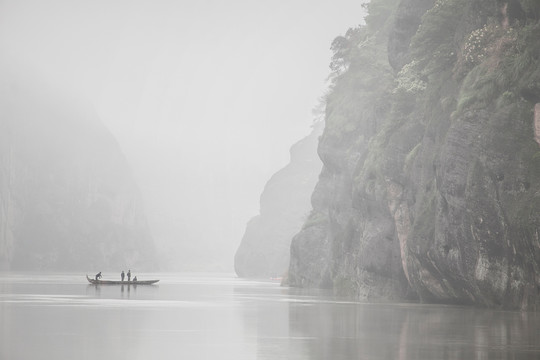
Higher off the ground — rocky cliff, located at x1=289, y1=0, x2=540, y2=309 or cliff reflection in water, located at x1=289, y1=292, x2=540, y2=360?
rocky cliff, located at x1=289, y1=0, x2=540, y2=309

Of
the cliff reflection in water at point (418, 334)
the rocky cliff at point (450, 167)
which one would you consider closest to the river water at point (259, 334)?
the cliff reflection in water at point (418, 334)

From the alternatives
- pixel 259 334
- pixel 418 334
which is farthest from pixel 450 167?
pixel 259 334

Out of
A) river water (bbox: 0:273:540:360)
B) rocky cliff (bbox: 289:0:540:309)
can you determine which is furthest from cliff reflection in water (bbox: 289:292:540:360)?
rocky cliff (bbox: 289:0:540:309)

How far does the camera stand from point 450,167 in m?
48.3

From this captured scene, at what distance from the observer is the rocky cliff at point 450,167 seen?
4331cm

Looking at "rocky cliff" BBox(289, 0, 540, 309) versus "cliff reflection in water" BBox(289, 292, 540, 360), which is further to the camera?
"rocky cliff" BBox(289, 0, 540, 309)

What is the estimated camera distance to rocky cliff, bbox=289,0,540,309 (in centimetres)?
4331

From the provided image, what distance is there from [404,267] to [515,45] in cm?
2007

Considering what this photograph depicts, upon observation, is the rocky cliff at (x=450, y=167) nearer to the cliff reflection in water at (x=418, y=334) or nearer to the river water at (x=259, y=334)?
the cliff reflection in water at (x=418, y=334)

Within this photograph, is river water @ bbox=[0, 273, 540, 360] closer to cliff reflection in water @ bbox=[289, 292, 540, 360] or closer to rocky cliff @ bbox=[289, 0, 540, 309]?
cliff reflection in water @ bbox=[289, 292, 540, 360]

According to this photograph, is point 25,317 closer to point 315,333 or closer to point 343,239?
point 315,333

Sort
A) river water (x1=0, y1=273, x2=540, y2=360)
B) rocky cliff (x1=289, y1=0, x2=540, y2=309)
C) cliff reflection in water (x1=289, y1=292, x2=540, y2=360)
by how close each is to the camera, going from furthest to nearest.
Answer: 1. rocky cliff (x1=289, y1=0, x2=540, y2=309)
2. cliff reflection in water (x1=289, y1=292, x2=540, y2=360)
3. river water (x1=0, y1=273, x2=540, y2=360)

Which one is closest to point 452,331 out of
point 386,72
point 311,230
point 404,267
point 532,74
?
point 532,74

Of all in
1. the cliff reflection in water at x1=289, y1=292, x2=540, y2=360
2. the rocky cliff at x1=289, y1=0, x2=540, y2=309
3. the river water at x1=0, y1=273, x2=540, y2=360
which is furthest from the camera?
the rocky cliff at x1=289, y1=0, x2=540, y2=309
